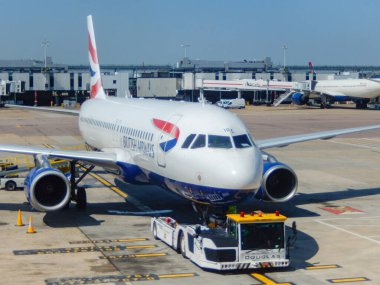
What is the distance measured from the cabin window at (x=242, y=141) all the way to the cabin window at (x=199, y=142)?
43.6 inches

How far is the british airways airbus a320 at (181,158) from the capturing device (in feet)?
81.2

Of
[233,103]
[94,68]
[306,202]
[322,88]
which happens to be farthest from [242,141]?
[322,88]

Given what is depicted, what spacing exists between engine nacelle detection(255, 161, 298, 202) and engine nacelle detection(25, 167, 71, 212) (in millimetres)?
8030

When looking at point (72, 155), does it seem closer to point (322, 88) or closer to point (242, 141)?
point (242, 141)

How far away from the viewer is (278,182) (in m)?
31.5

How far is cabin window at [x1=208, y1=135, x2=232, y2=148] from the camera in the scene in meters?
25.6

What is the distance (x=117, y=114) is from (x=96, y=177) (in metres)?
7.61

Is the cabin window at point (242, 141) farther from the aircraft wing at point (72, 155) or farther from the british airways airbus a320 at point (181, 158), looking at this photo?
the aircraft wing at point (72, 155)

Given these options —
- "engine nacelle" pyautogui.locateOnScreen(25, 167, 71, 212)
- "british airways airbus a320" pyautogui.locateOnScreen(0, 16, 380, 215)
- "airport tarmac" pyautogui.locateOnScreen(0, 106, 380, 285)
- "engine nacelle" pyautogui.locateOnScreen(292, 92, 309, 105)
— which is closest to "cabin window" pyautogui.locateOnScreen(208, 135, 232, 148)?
"british airways airbus a320" pyautogui.locateOnScreen(0, 16, 380, 215)

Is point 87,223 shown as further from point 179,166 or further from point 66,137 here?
point 66,137

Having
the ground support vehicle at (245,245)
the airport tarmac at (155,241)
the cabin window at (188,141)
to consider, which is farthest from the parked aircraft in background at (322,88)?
→ the ground support vehicle at (245,245)

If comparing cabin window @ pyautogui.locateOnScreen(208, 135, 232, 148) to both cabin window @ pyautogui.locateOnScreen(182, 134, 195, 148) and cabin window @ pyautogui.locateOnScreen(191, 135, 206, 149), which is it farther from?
cabin window @ pyautogui.locateOnScreen(182, 134, 195, 148)

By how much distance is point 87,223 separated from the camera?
1193 inches

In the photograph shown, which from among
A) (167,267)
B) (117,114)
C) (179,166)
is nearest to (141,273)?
(167,267)
